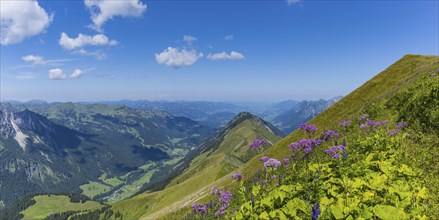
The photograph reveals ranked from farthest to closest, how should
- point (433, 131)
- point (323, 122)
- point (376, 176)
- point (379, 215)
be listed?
point (323, 122)
point (433, 131)
point (376, 176)
point (379, 215)

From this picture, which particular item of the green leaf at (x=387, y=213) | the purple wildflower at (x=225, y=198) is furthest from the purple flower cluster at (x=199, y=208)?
the green leaf at (x=387, y=213)

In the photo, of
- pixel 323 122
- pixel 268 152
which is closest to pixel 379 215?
pixel 323 122

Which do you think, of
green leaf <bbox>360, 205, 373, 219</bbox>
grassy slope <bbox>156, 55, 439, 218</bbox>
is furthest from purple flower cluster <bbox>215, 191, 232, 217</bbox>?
grassy slope <bbox>156, 55, 439, 218</bbox>

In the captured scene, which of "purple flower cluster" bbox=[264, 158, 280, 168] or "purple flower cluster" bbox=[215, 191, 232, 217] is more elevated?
"purple flower cluster" bbox=[264, 158, 280, 168]

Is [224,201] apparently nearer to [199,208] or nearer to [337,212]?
[199,208]

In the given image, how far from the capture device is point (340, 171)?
1225 cm

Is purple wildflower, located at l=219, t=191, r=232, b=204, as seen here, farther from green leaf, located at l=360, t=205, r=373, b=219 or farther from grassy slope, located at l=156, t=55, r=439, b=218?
grassy slope, located at l=156, t=55, r=439, b=218

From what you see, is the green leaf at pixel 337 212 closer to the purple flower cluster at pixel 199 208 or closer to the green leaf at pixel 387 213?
the green leaf at pixel 387 213

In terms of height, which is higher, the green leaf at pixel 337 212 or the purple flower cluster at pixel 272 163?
the green leaf at pixel 337 212

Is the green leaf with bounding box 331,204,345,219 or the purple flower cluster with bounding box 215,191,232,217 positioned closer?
the green leaf with bounding box 331,204,345,219

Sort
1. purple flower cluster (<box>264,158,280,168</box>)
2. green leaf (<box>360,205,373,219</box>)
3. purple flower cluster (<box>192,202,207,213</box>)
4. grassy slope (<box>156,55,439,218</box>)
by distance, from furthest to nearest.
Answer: grassy slope (<box>156,55,439,218</box>)
purple flower cluster (<box>192,202,207,213</box>)
purple flower cluster (<box>264,158,280,168</box>)
green leaf (<box>360,205,373,219</box>)

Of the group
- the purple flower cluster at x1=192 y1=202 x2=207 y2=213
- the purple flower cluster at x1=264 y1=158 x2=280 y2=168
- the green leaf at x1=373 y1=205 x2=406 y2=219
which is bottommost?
the purple flower cluster at x1=192 y1=202 x2=207 y2=213

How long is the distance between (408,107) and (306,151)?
18.9 meters

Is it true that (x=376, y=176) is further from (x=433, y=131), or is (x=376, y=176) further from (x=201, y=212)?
(x=433, y=131)
